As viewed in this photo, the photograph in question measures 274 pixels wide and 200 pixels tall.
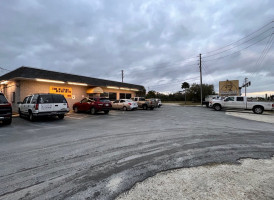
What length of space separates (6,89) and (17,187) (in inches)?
789

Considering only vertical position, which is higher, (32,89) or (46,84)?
(46,84)

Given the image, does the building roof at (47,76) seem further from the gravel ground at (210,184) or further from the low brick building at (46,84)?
the gravel ground at (210,184)

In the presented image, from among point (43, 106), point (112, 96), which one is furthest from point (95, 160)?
point (112, 96)

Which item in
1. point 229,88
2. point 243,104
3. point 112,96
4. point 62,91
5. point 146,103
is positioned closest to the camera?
point 62,91

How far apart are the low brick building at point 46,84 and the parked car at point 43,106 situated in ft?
14.5

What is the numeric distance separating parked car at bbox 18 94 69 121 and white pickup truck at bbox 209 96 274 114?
1835 cm

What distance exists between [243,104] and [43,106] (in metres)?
20.5

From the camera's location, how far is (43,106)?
934 cm

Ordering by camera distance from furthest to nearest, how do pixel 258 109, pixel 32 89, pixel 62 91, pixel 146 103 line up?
pixel 146 103 → pixel 62 91 → pixel 258 109 → pixel 32 89

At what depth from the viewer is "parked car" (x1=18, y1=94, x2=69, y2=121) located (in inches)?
363

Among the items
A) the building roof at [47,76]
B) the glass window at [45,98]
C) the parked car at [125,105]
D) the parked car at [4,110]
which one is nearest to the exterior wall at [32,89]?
the building roof at [47,76]

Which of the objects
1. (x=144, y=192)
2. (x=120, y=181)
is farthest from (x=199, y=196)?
(x=120, y=181)

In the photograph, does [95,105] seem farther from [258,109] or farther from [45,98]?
[258,109]

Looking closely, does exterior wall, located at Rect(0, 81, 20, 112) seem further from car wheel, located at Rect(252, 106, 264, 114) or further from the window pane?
car wheel, located at Rect(252, 106, 264, 114)
